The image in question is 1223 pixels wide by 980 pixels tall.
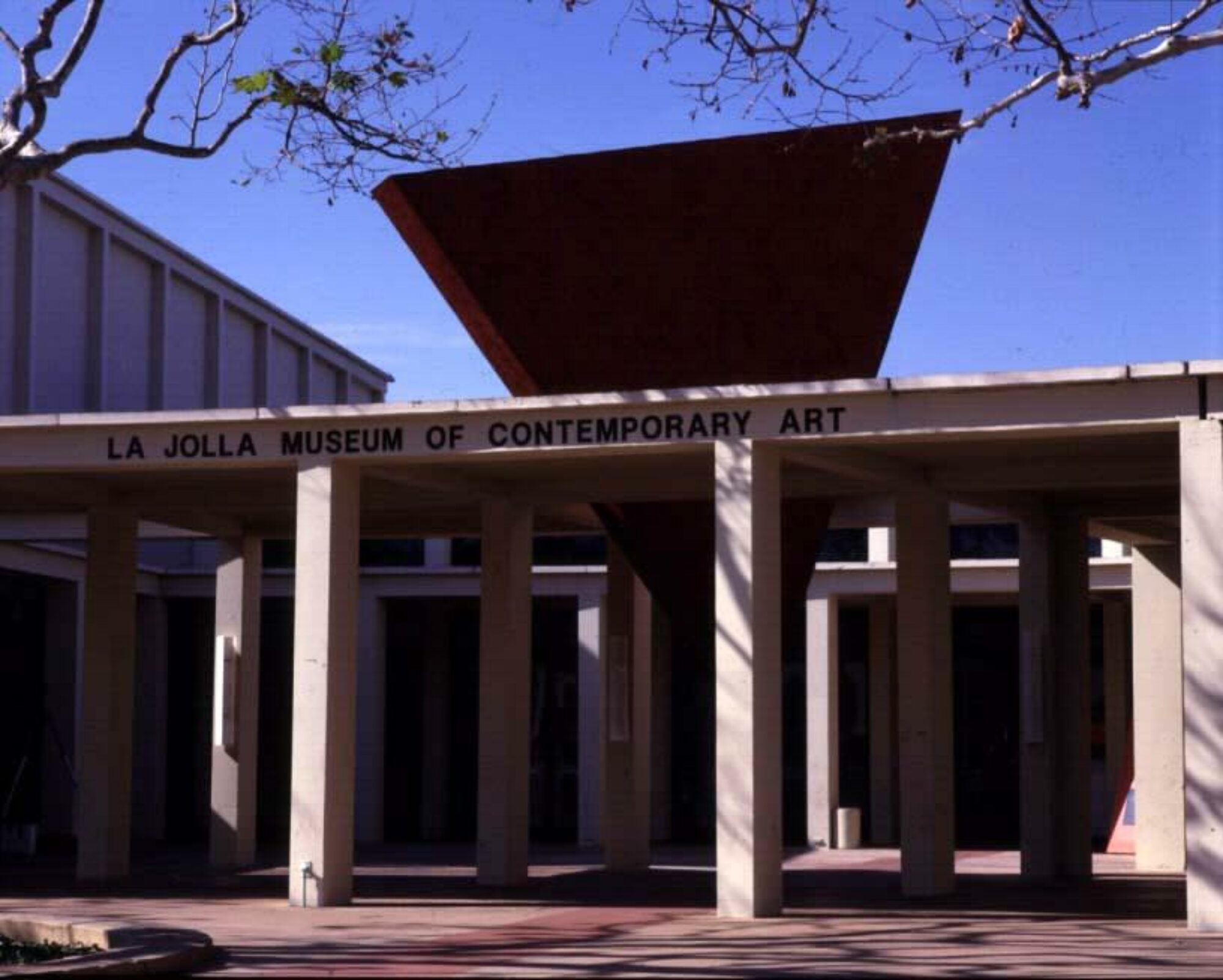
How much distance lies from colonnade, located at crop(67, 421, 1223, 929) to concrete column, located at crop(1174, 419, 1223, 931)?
0.05ft

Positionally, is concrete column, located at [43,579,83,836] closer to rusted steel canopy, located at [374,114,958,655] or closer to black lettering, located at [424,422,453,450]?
rusted steel canopy, located at [374,114,958,655]

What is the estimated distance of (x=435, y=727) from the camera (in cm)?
3378

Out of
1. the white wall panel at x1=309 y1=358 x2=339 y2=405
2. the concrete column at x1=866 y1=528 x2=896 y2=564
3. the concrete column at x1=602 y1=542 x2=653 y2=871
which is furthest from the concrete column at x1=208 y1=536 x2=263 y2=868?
the white wall panel at x1=309 y1=358 x2=339 y2=405

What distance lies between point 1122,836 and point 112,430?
1722 cm

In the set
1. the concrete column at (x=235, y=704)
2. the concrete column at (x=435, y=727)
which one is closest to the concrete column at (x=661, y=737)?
the concrete column at (x=435, y=727)

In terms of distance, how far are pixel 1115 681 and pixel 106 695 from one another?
53.7ft

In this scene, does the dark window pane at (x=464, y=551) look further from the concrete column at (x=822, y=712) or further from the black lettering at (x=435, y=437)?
the black lettering at (x=435, y=437)

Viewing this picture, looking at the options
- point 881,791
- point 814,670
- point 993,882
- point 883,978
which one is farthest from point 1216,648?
point 881,791

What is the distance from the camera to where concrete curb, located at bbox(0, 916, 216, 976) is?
42.7ft

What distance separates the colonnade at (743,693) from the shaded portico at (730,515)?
30mm

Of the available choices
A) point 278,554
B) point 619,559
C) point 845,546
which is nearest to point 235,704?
point 619,559

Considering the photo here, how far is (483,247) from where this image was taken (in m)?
20.2

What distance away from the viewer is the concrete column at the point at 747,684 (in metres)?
17.3

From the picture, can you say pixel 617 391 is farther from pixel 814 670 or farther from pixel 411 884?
pixel 814 670
